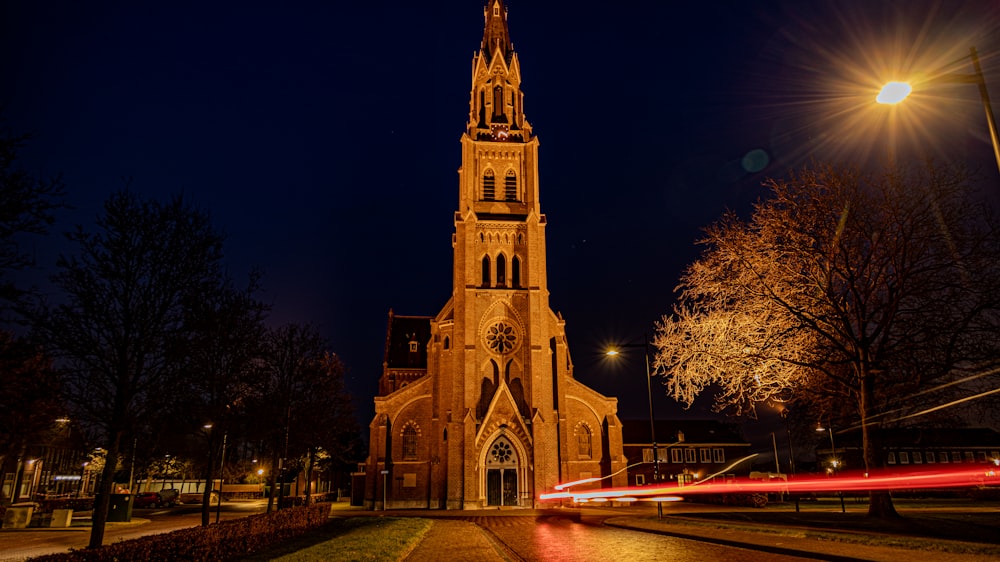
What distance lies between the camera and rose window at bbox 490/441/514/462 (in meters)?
45.6

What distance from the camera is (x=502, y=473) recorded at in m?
45.3

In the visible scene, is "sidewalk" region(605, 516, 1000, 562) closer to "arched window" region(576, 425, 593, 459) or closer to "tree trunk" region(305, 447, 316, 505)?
"tree trunk" region(305, 447, 316, 505)

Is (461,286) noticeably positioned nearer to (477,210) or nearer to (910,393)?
(477,210)

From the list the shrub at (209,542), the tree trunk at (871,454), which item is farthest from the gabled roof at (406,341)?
the tree trunk at (871,454)

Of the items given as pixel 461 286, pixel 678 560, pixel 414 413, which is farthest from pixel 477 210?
pixel 678 560

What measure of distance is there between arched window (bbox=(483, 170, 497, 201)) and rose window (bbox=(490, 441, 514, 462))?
2113cm

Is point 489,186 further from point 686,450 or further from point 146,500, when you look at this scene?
point 686,450

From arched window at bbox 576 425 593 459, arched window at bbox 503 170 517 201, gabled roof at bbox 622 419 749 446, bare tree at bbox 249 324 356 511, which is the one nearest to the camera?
bare tree at bbox 249 324 356 511

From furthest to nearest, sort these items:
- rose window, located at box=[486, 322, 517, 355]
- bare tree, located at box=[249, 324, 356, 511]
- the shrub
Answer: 1. rose window, located at box=[486, 322, 517, 355]
2. bare tree, located at box=[249, 324, 356, 511]
3. the shrub

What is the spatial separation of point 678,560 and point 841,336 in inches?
505

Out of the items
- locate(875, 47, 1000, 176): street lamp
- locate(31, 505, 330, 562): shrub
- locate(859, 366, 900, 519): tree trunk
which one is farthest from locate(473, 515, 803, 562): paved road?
locate(875, 47, 1000, 176): street lamp

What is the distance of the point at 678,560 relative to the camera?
13.9 metres

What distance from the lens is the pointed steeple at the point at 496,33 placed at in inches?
2397

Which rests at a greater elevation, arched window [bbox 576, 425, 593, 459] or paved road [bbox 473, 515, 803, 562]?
arched window [bbox 576, 425, 593, 459]
